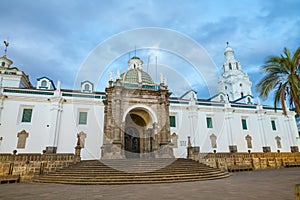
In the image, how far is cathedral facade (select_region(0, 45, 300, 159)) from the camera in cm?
2066

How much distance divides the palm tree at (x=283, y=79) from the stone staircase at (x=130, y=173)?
7.43m

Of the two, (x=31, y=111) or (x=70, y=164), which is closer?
(x=70, y=164)

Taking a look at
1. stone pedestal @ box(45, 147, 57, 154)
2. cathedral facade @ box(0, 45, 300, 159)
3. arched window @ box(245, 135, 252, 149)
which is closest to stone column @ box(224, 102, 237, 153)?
cathedral facade @ box(0, 45, 300, 159)

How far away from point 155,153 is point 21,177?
11761mm

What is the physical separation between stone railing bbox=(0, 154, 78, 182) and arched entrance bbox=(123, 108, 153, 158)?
26.5ft

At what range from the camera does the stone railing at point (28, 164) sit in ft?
46.5

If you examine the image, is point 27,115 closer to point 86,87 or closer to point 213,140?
point 86,87

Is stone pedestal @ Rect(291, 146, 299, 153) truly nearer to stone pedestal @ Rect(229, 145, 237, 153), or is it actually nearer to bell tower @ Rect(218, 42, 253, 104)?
stone pedestal @ Rect(229, 145, 237, 153)

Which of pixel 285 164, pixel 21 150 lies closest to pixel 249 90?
pixel 285 164

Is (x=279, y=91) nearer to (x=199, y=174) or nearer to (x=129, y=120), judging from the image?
(x=199, y=174)

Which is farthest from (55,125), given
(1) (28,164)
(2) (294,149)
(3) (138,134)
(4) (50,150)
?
(2) (294,149)

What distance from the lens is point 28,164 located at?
1458cm

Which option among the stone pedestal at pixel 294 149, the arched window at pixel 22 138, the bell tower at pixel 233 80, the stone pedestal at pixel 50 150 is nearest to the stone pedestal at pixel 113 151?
the stone pedestal at pixel 50 150

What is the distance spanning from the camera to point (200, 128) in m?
28.9
